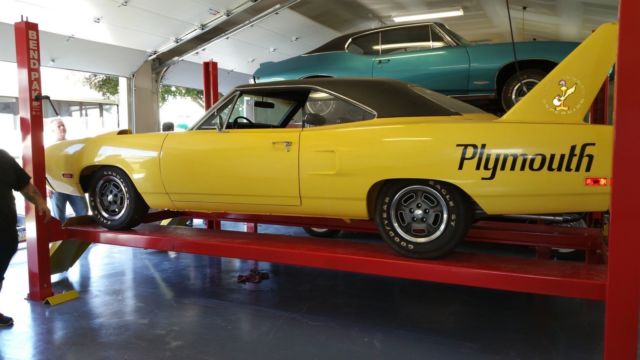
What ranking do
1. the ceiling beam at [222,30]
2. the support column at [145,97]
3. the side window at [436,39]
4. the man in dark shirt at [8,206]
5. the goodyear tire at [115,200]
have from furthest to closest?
the support column at [145,97] → the ceiling beam at [222,30] → the side window at [436,39] → the goodyear tire at [115,200] → the man in dark shirt at [8,206]

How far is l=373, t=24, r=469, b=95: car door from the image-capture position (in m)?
5.05

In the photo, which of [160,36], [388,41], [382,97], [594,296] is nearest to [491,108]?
[388,41]

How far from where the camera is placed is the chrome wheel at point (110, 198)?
3990 mm

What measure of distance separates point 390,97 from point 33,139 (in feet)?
9.47

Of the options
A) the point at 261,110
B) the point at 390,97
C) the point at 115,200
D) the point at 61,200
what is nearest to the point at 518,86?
the point at 390,97

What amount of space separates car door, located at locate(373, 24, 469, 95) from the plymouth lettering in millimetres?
2689

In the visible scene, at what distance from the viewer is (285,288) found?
4348 millimetres

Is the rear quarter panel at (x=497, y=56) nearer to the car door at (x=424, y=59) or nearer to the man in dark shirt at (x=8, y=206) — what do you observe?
the car door at (x=424, y=59)

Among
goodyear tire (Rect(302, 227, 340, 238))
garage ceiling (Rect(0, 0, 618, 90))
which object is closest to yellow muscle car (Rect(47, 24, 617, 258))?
Answer: goodyear tire (Rect(302, 227, 340, 238))

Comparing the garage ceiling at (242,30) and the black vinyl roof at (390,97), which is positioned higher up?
the garage ceiling at (242,30)

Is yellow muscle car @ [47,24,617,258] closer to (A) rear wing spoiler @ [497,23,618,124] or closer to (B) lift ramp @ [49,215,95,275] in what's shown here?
(A) rear wing spoiler @ [497,23,618,124]

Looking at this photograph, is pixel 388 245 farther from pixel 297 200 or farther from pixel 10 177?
pixel 10 177

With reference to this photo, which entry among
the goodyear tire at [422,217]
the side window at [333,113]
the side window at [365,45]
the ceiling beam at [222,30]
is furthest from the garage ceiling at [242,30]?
the goodyear tire at [422,217]

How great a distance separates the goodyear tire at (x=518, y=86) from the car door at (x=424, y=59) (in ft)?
1.32
